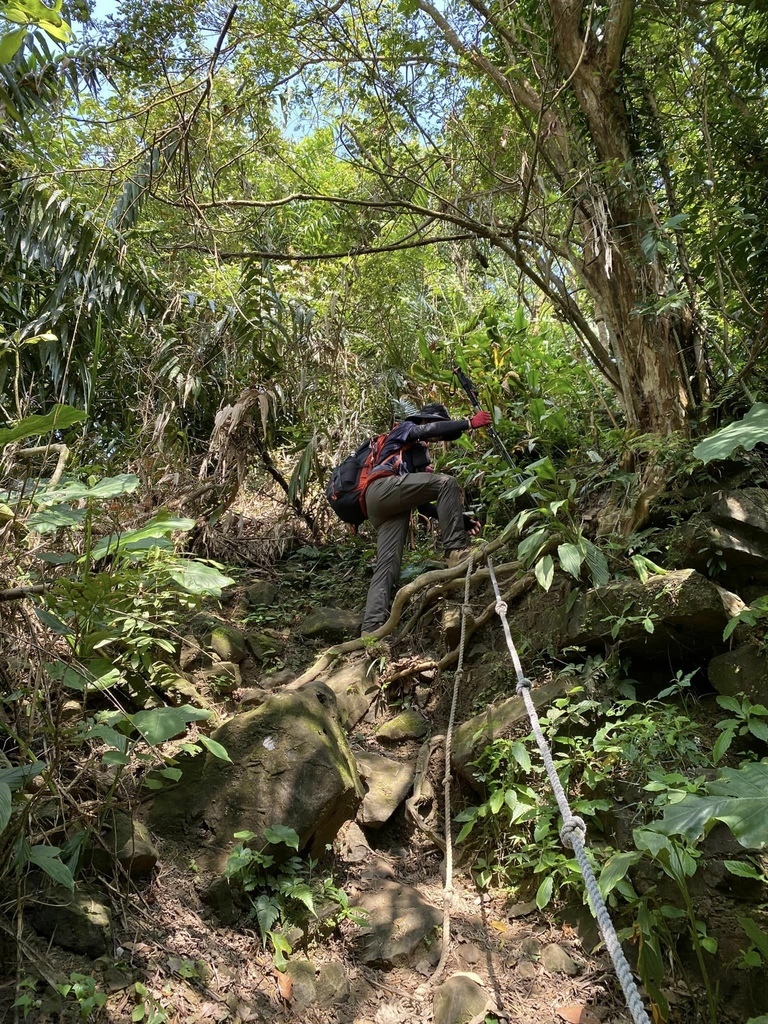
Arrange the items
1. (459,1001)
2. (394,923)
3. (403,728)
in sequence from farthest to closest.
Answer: (403,728) → (394,923) → (459,1001)

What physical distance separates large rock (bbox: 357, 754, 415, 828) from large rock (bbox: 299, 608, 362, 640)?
135cm

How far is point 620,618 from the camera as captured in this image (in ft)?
10.2

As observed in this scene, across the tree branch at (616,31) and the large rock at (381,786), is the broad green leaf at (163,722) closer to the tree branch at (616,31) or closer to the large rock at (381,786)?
the large rock at (381,786)

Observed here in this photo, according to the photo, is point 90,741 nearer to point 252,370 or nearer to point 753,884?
point 753,884

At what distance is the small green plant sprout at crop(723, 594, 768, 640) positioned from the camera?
2.74 m

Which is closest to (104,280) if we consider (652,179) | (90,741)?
(90,741)

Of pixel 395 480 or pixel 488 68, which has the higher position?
pixel 488 68

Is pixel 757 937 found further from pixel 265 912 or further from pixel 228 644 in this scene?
pixel 228 644

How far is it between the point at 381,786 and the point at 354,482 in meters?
2.35

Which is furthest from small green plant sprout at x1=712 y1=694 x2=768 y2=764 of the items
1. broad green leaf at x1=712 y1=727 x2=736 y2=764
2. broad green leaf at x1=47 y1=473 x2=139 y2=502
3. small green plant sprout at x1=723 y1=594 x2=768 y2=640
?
broad green leaf at x1=47 y1=473 x2=139 y2=502

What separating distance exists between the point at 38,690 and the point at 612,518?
127 inches

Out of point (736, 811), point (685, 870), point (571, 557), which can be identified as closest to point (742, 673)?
point (571, 557)

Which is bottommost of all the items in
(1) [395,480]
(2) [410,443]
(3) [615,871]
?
(3) [615,871]

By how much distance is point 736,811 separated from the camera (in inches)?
60.1
